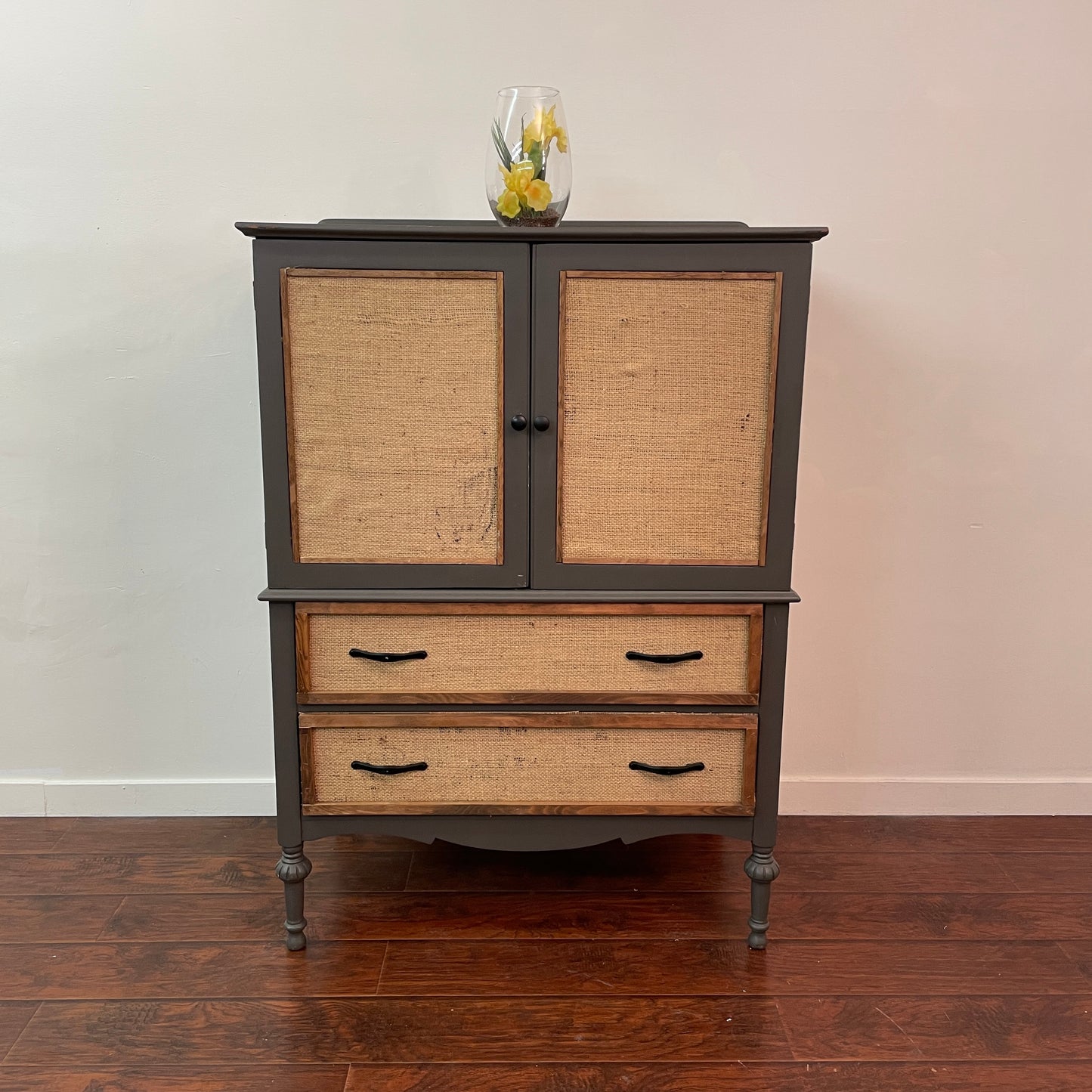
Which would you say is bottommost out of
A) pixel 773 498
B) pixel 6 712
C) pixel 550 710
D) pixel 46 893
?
pixel 46 893

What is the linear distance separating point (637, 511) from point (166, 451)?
1.13m

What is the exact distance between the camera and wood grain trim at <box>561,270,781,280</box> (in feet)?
5.11

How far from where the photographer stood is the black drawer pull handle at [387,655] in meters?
1.67

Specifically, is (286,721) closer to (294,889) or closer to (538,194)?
(294,889)

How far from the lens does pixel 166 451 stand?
211cm

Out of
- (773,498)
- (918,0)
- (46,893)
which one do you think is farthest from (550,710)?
(918,0)

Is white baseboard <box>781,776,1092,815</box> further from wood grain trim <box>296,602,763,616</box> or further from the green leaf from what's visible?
the green leaf

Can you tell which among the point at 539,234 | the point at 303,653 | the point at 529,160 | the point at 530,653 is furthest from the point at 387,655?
the point at 529,160

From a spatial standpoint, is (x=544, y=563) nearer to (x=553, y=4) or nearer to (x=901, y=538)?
(x=901, y=538)

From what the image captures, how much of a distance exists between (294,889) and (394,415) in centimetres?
90

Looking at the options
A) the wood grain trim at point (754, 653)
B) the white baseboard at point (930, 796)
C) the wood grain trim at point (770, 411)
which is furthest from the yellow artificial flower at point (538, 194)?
the white baseboard at point (930, 796)

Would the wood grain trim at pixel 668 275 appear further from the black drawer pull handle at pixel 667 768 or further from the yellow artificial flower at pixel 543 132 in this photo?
the black drawer pull handle at pixel 667 768

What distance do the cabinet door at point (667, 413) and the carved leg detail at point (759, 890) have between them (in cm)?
52

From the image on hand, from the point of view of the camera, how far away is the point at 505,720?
5.57 feet
